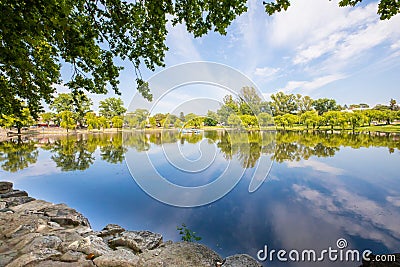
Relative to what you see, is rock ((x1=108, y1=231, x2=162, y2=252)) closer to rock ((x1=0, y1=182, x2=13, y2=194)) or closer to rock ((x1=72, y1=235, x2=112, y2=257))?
rock ((x1=72, y1=235, x2=112, y2=257))

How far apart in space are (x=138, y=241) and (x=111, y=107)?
57.9 meters

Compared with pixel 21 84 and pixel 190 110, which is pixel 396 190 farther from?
pixel 21 84

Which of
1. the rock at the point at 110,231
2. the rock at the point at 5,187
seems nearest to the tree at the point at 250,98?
the rock at the point at 110,231

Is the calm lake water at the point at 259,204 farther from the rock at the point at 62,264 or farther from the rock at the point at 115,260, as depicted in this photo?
the rock at the point at 62,264

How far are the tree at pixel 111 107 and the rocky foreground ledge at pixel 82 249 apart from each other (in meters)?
56.2

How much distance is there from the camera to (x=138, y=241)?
2.91 m

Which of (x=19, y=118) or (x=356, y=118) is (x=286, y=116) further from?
(x=19, y=118)

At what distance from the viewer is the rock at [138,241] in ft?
8.77

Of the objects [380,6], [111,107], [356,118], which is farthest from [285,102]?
[380,6]

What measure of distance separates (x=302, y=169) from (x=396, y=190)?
368cm

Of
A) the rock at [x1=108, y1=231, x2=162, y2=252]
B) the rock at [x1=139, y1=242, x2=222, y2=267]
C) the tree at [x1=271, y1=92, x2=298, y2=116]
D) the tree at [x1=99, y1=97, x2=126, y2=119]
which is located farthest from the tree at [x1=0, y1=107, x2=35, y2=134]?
the tree at [x1=271, y1=92, x2=298, y2=116]

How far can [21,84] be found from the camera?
14.6ft

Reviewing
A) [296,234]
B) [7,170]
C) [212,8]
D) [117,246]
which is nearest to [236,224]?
[296,234]

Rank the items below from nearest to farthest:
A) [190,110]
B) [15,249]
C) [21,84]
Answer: [15,249], [21,84], [190,110]
